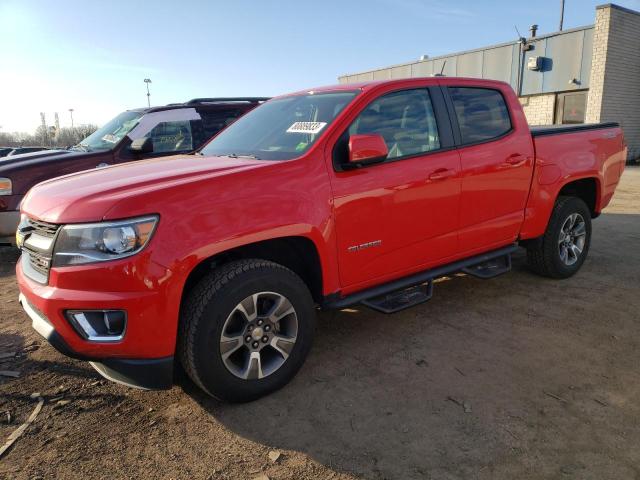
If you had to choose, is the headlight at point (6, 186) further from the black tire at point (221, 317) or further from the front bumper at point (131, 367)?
the black tire at point (221, 317)

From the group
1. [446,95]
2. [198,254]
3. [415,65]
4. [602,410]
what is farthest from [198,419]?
[415,65]

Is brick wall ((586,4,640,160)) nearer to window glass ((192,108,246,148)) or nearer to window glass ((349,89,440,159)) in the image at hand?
window glass ((192,108,246,148))

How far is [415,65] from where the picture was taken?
22469 millimetres

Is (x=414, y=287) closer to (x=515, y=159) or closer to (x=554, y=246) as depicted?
(x=515, y=159)

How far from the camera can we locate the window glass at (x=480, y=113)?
13.0 feet

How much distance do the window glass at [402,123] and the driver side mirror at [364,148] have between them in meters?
0.26

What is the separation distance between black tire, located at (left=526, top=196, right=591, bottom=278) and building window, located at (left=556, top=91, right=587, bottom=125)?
13.5m

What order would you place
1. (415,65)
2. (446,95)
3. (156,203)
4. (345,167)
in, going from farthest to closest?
(415,65) < (446,95) < (345,167) < (156,203)

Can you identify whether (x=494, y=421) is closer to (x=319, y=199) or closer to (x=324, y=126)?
(x=319, y=199)

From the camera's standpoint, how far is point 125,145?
6.32 m

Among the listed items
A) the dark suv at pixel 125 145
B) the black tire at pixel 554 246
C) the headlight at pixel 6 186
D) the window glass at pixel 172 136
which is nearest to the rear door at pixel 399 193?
the black tire at pixel 554 246

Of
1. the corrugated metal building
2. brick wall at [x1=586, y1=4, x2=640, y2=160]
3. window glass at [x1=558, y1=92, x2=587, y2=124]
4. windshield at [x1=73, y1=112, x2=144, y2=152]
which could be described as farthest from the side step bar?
window glass at [x1=558, y1=92, x2=587, y2=124]

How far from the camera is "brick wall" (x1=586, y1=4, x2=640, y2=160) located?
14633 mm

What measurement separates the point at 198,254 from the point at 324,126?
1304 mm
